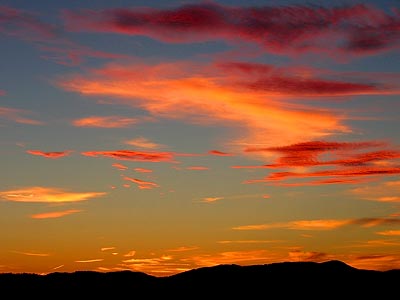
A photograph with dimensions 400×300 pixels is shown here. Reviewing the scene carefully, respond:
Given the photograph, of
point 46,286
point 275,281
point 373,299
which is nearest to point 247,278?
point 275,281

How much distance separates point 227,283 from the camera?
10944cm

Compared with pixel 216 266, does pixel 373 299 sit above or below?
below

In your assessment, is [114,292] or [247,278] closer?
[114,292]

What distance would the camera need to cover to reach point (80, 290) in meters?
102

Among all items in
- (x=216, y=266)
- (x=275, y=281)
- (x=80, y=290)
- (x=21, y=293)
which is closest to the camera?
(x=21, y=293)

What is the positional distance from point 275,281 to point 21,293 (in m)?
41.4

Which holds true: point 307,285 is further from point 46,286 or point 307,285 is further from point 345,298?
point 46,286

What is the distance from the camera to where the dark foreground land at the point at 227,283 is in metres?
101

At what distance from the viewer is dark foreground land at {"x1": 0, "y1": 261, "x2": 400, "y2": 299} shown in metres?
101

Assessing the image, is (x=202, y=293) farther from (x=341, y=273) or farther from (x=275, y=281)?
(x=341, y=273)

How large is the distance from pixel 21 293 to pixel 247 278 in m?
37.7

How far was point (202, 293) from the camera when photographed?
105562 millimetres

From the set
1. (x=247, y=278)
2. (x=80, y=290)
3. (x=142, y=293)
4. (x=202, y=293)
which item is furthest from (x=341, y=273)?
(x=80, y=290)

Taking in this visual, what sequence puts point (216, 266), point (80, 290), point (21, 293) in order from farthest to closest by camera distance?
point (216, 266), point (80, 290), point (21, 293)
